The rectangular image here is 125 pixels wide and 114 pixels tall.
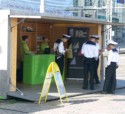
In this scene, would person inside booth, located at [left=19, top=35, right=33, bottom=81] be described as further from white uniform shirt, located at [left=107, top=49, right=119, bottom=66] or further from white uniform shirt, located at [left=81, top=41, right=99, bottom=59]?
white uniform shirt, located at [left=107, top=49, right=119, bottom=66]

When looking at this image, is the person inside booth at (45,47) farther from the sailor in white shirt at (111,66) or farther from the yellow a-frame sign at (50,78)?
the yellow a-frame sign at (50,78)

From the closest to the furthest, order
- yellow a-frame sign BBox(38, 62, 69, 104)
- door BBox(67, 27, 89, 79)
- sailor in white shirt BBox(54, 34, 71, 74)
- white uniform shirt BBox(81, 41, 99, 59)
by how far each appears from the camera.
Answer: yellow a-frame sign BBox(38, 62, 69, 104) < white uniform shirt BBox(81, 41, 99, 59) < sailor in white shirt BBox(54, 34, 71, 74) < door BBox(67, 27, 89, 79)

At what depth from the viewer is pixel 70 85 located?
1611 cm

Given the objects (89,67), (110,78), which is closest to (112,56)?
(110,78)

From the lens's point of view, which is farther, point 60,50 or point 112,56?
point 60,50

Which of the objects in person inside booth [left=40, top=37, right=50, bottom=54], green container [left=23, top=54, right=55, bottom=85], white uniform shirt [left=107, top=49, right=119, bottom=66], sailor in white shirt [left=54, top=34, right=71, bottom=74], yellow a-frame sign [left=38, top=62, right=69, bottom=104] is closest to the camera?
yellow a-frame sign [left=38, top=62, right=69, bottom=104]

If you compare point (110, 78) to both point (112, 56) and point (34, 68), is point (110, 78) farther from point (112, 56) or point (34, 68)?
point (34, 68)

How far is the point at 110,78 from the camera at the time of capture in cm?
1452

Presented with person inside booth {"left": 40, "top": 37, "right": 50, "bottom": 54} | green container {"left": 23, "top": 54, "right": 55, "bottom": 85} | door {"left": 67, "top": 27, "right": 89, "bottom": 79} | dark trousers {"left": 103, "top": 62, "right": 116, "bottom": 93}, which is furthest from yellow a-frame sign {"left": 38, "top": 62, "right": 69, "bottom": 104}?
door {"left": 67, "top": 27, "right": 89, "bottom": 79}

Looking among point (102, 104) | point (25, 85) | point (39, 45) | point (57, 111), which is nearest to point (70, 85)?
point (25, 85)

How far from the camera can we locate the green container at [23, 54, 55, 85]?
1570 centimetres

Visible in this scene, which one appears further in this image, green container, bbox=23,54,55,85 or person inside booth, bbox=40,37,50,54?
person inside booth, bbox=40,37,50,54

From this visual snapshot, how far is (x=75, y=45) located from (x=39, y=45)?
1.52 meters

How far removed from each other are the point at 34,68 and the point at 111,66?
2.95 meters
